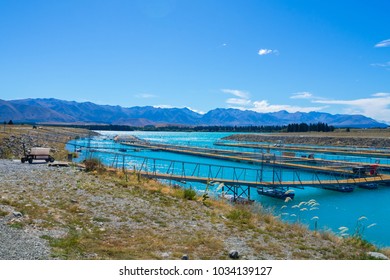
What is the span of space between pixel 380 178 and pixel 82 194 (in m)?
43.0

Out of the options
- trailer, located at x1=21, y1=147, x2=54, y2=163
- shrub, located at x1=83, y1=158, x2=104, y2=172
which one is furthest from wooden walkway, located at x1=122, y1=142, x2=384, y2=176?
trailer, located at x1=21, y1=147, x2=54, y2=163

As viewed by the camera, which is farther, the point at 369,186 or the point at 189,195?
the point at 369,186

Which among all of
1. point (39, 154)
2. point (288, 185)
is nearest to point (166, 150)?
point (288, 185)

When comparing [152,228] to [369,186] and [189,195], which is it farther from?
[369,186]

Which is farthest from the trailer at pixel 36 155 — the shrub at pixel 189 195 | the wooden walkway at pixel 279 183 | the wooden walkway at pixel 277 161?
the wooden walkway at pixel 277 161

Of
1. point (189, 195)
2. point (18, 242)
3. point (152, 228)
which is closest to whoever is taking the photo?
point (18, 242)

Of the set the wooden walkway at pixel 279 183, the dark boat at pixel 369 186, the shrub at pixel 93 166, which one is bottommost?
the dark boat at pixel 369 186

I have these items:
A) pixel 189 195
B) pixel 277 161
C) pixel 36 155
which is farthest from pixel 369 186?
pixel 36 155

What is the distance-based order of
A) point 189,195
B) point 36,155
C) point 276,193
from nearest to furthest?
point 189,195
point 36,155
point 276,193

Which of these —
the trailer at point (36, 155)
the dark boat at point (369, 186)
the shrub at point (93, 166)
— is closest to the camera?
the shrub at point (93, 166)

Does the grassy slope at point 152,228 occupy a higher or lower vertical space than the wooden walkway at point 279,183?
higher

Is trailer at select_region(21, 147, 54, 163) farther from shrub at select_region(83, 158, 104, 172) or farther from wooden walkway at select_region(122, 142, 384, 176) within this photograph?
wooden walkway at select_region(122, 142, 384, 176)

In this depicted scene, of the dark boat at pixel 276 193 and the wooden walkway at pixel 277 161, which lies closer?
the dark boat at pixel 276 193

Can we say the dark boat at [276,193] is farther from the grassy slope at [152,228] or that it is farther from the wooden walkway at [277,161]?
the grassy slope at [152,228]
